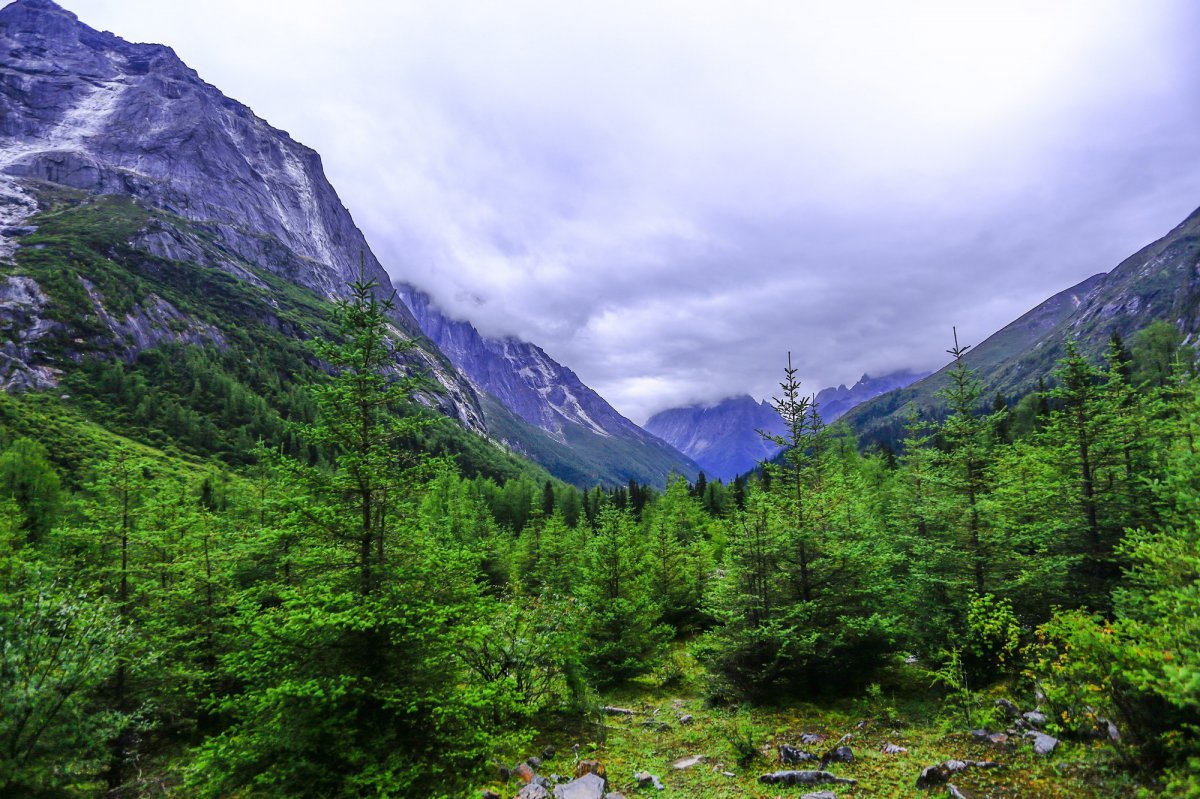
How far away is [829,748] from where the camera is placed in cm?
1327

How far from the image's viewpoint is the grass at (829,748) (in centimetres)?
979

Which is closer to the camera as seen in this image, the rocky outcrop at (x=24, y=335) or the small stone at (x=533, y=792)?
the small stone at (x=533, y=792)

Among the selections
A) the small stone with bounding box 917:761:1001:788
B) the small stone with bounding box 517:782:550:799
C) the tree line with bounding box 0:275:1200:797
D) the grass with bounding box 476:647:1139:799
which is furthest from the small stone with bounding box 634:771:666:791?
the small stone with bounding box 917:761:1001:788

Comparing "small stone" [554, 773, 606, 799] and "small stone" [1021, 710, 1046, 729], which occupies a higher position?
"small stone" [1021, 710, 1046, 729]

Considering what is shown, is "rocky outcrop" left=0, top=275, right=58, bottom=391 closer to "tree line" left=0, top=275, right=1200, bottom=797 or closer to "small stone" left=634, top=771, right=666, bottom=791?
"tree line" left=0, top=275, right=1200, bottom=797

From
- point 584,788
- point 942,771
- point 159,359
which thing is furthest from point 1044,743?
point 159,359

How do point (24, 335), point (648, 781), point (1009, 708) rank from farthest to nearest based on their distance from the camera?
point (24, 335) < point (1009, 708) < point (648, 781)

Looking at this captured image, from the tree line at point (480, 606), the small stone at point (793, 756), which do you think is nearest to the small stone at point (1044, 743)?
the tree line at point (480, 606)

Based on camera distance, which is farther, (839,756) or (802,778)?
(839,756)

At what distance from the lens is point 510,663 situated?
15.4 metres

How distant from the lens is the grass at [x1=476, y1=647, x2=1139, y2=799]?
385 inches

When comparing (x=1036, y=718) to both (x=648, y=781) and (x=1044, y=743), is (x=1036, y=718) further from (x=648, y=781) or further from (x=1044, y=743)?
(x=648, y=781)

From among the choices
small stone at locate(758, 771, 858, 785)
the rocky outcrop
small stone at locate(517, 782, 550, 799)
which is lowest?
small stone at locate(517, 782, 550, 799)

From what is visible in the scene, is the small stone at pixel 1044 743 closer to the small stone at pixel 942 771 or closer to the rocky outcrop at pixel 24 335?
the small stone at pixel 942 771
